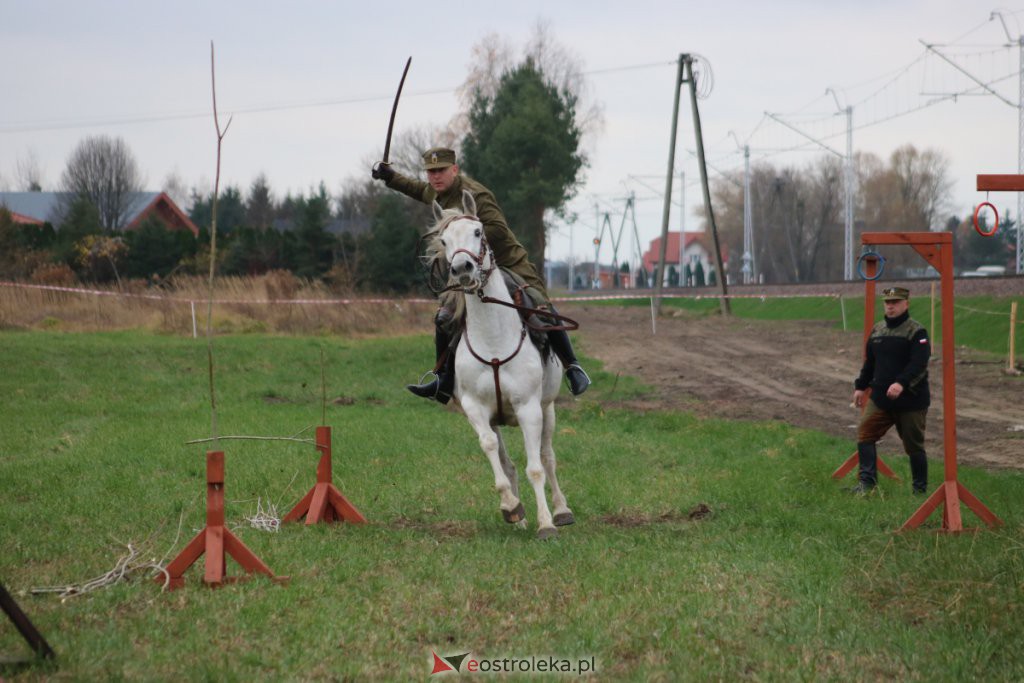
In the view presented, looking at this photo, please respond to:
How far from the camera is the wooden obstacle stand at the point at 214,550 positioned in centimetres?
714

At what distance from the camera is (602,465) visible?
1327 centimetres

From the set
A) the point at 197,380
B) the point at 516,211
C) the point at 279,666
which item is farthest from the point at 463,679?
the point at 516,211

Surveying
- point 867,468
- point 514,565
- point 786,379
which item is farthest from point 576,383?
point 786,379

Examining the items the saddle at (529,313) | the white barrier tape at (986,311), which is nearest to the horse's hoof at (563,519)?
the saddle at (529,313)

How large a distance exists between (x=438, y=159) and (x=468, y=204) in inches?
27.4

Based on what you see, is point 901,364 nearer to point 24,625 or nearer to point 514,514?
point 514,514

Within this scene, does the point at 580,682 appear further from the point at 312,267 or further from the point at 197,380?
the point at 312,267

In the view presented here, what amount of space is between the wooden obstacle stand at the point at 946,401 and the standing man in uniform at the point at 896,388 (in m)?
1.46

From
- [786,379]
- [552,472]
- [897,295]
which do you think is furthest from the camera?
[786,379]

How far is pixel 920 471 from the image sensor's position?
1116 cm

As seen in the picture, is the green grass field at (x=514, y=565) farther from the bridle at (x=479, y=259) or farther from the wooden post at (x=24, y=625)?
the bridle at (x=479, y=259)

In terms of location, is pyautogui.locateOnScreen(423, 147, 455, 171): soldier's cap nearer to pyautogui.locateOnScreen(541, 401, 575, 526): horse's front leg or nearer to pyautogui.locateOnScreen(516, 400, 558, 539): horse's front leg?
pyautogui.locateOnScreen(516, 400, 558, 539): horse's front leg

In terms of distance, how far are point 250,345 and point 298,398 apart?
6.56m

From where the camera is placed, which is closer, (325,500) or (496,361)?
(496,361)
